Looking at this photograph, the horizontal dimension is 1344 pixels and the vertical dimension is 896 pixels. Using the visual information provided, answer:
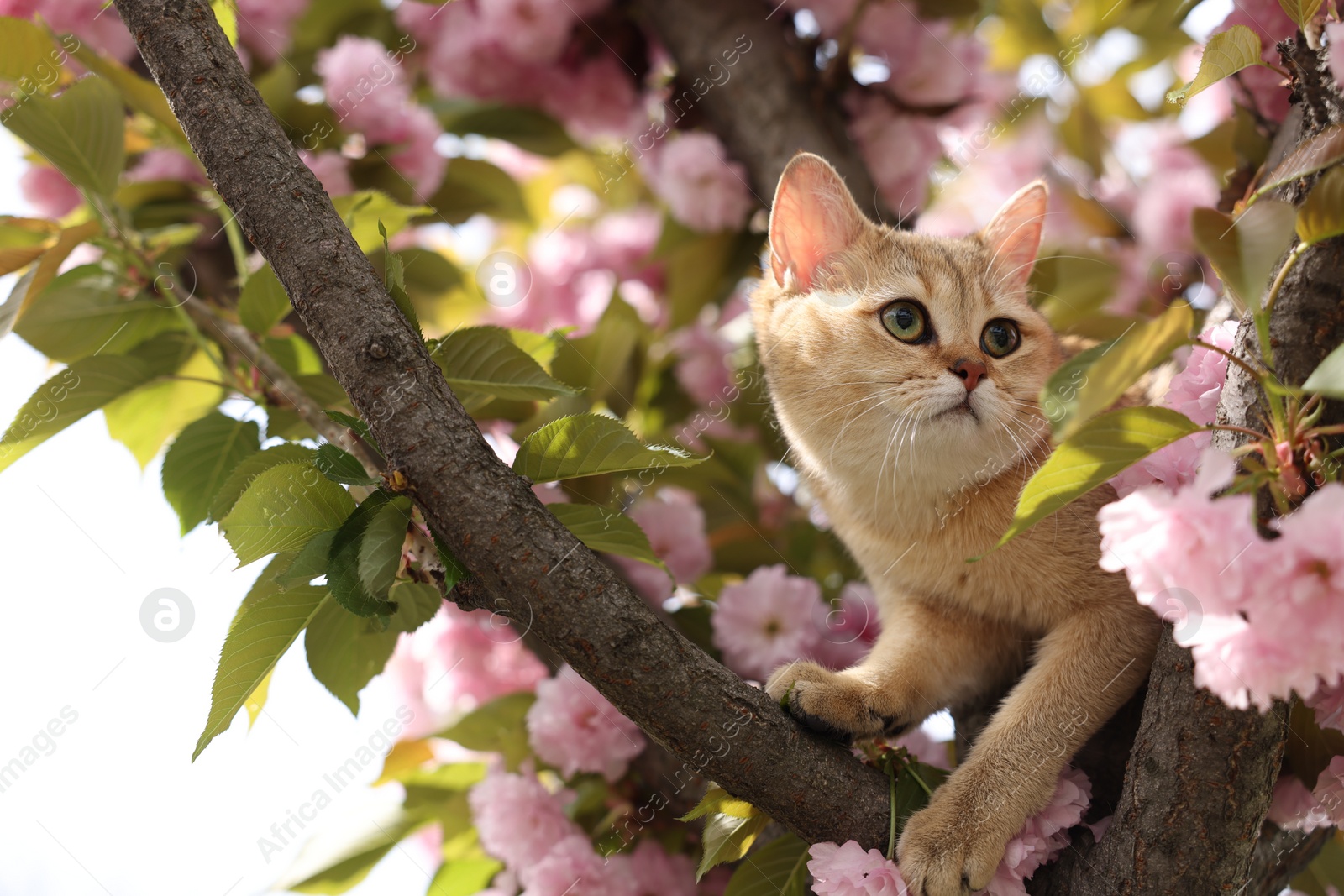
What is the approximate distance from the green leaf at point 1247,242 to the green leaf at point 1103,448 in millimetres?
109

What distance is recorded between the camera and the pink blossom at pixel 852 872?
91 cm

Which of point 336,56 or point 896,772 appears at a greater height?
point 336,56

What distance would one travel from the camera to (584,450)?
95 centimetres

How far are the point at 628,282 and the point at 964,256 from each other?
3.29 feet

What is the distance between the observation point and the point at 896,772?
1038 mm

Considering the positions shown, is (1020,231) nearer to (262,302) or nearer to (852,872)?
(852,872)

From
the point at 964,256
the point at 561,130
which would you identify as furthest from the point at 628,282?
the point at 964,256

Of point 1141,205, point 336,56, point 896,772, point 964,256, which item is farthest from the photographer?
point 1141,205

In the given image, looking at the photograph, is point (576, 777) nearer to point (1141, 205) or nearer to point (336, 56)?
point (336, 56)

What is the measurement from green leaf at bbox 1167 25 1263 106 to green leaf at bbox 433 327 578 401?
2.33 ft

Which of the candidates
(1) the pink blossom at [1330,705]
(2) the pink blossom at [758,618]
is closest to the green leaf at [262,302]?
(2) the pink blossom at [758,618]

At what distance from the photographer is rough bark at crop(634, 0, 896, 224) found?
172 centimetres

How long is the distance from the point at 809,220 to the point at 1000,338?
1.11 feet

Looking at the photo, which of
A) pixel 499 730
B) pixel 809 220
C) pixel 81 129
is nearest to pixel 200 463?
pixel 81 129
